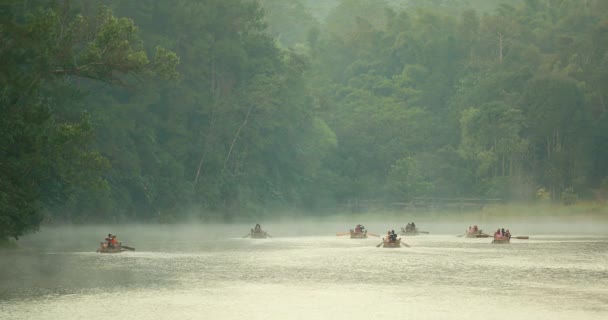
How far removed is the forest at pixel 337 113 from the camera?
87.7 m

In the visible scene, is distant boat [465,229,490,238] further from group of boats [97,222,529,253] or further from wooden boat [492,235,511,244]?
wooden boat [492,235,511,244]

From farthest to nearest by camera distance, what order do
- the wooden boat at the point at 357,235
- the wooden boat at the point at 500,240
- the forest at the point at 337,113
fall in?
the forest at the point at 337,113
the wooden boat at the point at 357,235
the wooden boat at the point at 500,240

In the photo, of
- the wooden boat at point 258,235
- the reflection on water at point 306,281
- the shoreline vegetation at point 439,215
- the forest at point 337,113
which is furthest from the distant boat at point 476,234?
the shoreline vegetation at point 439,215

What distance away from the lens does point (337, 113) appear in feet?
427

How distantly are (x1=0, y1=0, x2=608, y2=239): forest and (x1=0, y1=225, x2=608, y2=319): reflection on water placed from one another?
10.1 metres

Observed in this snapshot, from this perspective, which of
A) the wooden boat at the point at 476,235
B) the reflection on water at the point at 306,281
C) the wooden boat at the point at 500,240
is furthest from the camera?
the wooden boat at the point at 476,235

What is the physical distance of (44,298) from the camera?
33031mm

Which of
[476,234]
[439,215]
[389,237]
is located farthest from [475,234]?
[439,215]

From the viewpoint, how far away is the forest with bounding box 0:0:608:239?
288ft

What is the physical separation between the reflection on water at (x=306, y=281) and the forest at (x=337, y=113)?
33.1 ft

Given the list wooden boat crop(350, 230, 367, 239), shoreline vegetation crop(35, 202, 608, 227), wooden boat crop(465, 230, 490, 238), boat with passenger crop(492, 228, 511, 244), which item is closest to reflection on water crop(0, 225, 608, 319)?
boat with passenger crop(492, 228, 511, 244)

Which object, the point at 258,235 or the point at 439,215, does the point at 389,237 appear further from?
the point at 439,215

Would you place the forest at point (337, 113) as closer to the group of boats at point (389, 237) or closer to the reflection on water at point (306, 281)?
the group of boats at point (389, 237)

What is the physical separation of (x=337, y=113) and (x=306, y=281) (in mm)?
92519
